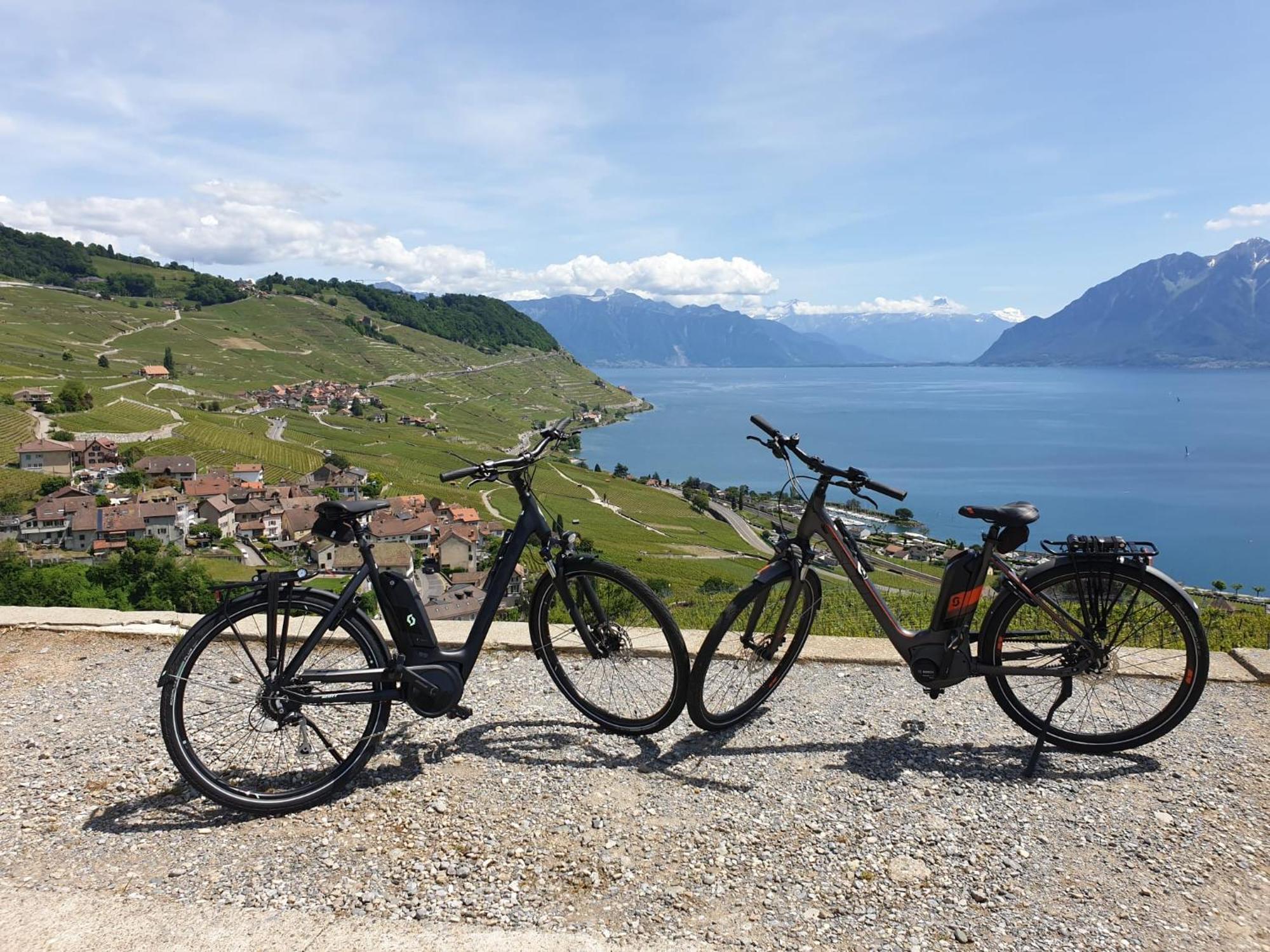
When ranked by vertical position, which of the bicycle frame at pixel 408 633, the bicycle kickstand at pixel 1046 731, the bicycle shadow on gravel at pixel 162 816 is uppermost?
the bicycle frame at pixel 408 633

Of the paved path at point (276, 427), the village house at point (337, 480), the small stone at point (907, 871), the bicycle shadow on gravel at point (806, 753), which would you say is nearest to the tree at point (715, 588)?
the bicycle shadow on gravel at point (806, 753)

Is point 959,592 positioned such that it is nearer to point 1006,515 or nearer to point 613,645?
point 1006,515

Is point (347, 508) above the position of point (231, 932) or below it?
above

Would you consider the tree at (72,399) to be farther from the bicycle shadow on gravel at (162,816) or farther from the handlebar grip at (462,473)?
the handlebar grip at (462,473)

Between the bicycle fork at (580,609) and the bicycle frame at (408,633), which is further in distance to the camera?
the bicycle fork at (580,609)

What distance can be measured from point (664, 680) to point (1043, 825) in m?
1.98

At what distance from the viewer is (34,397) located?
253ft

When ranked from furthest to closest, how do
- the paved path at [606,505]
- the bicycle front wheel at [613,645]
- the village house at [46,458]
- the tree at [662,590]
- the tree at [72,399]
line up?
the tree at [72,399] → the paved path at [606,505] → the village house at [46,458] → the tree at [662,590] → the bicycle front wheel at [613,645]

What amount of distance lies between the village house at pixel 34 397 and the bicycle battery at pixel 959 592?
312 feet

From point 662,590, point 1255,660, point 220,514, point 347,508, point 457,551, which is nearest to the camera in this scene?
point 347,508

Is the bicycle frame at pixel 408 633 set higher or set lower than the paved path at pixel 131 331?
lower

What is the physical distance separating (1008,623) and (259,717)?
413 cm

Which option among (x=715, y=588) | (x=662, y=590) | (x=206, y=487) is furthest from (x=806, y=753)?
(x=206, y=487)

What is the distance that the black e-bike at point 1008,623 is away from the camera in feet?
13.3
